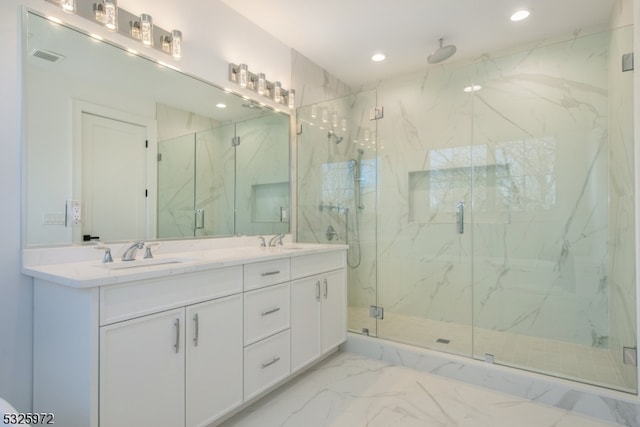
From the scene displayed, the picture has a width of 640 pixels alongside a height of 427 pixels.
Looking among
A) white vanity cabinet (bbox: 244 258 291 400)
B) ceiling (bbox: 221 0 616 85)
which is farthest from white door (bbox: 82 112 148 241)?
ceiling (bbox: 221 0 616 85)

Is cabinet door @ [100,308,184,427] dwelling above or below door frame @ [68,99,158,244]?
below

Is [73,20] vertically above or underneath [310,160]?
above

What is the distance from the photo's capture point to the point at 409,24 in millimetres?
2652

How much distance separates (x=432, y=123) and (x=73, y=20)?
113 inches

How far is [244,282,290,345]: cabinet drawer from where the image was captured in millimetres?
1758

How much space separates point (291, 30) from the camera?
2.76m

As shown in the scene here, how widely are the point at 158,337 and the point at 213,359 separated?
1.05 ft

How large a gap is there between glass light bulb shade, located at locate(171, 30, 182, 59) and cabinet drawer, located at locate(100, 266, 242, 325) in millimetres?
1402

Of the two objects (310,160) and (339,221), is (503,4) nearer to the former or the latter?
(310,160)

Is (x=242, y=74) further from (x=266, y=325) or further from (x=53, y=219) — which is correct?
(x=266, y=325)

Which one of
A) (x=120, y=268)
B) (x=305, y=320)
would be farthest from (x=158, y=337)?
(x=305, y=320)

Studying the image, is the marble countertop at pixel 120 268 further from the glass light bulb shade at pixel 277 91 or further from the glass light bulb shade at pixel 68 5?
the glass light bulb shade at pixel 277 91

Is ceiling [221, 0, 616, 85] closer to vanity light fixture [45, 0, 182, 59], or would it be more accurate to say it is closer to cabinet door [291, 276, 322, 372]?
vanity light fixture [45, 0, 182, 59]

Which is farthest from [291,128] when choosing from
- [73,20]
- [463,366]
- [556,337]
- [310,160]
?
[556,337]
